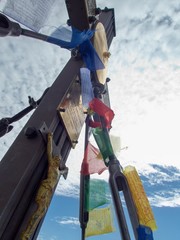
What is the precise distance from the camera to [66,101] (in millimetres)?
1552

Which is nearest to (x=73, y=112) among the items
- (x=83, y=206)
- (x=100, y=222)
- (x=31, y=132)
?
(x=31, y=132)

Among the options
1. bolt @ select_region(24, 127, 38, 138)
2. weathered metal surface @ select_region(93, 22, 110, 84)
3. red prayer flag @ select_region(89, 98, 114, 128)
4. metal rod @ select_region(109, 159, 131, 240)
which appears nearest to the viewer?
metal rod @ select_region(109, 159, 131, 240)

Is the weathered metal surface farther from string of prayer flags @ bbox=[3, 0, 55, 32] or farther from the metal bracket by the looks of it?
the metal bracket

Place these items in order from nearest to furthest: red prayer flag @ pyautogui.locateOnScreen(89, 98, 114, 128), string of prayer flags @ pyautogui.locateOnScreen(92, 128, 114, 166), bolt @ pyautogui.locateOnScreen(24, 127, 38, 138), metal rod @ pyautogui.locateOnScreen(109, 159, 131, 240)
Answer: metal rod @ pyautogui.locateOnScreen(109, 159, 131, 240), bolt @ pyautogui.locateOnScreen(24, 127, 38, 138), string of prayer flags @ pyautogui.locateOnScreen(92, 128, 114, 166), red prayer flag @ pyautogui.locateOnScreen(89, 98, 114, 128)

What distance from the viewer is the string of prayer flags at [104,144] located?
4.35 feet

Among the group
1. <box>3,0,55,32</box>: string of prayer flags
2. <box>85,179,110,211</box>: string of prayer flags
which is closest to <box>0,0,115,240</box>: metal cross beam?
<box>85,179,110,211</box>: string of prayer flags

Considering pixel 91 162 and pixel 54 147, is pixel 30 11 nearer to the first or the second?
pixel 54 147

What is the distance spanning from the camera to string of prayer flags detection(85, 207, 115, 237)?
1451 millimetres

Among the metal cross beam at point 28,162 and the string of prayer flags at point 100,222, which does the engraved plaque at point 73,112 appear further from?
the string of prayer flags at point 100,222

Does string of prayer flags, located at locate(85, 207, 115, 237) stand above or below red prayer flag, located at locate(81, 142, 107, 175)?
below

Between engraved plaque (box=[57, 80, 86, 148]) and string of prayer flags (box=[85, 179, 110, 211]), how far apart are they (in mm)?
329

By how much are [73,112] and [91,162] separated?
405 mm

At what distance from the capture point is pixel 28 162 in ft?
3.57

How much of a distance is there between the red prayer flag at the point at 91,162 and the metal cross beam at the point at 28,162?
0.17 meters
